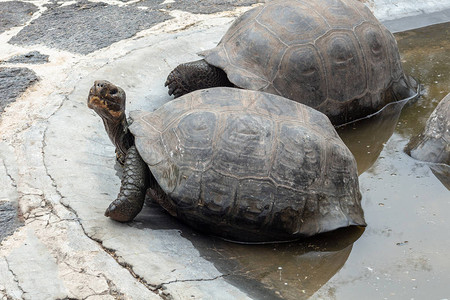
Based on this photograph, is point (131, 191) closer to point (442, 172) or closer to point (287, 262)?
point (287, 262)

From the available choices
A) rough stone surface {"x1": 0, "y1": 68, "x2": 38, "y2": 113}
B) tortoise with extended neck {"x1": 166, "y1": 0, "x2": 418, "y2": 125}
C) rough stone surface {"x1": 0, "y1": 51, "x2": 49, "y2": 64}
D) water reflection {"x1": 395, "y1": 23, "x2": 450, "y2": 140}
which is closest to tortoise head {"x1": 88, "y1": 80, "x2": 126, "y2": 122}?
rough stone surface {"x1": 0, "y1": 68, "x2": 38, "y2": 113}

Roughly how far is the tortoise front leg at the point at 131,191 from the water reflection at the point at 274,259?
102 mm

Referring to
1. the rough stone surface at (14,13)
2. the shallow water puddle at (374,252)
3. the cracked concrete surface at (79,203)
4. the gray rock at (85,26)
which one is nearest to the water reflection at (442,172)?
the shallow water puddle at (374,252)

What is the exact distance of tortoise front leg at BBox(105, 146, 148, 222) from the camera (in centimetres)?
327

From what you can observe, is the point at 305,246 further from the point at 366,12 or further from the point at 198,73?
the point at 366,12

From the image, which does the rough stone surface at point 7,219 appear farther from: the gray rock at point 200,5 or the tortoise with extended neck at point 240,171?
the gray rock at point 200,5

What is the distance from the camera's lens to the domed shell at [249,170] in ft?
11.1

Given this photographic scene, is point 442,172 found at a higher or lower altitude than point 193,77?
lower

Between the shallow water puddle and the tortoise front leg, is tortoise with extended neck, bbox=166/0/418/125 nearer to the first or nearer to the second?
the shallow water puddle

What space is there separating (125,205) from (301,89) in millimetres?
2078

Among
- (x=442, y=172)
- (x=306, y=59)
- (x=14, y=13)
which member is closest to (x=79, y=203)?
(x=306, y=59)

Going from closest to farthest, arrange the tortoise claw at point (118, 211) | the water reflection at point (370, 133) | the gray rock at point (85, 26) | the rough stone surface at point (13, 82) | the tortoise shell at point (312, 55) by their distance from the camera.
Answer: the tortoise claw at point (118, 211) < the rough stone surface at point (13, 82) < the water reflection at point (370, 133) < the tortoise shell at point (312, 55) < the gray rock at point (85, 26)

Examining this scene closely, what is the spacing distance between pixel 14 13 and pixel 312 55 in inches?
123

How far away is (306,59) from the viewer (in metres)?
4.81
